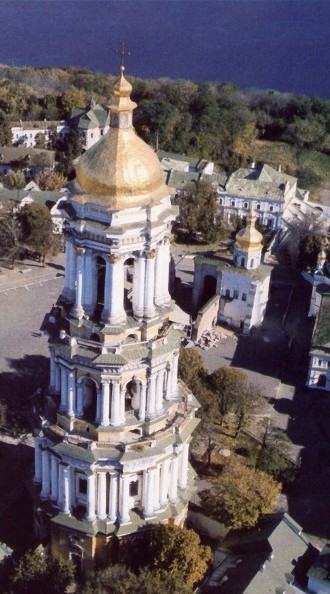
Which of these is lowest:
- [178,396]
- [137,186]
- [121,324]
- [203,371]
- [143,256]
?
[203,371]

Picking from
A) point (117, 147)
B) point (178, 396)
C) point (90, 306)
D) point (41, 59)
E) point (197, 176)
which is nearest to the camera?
point (117, 147)

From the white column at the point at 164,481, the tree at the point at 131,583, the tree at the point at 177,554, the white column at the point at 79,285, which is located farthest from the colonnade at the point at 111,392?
the tree at the point at 131,583

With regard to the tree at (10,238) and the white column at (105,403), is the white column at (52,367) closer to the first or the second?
the white column at (105,403)

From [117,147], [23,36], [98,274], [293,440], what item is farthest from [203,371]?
[23,36]

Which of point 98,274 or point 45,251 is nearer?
point 98,274

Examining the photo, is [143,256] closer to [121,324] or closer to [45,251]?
[121,324]

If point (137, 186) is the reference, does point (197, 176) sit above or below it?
below

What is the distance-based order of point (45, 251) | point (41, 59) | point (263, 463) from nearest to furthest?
point (263, 463) → point (45, 251) → point (41, 59)
